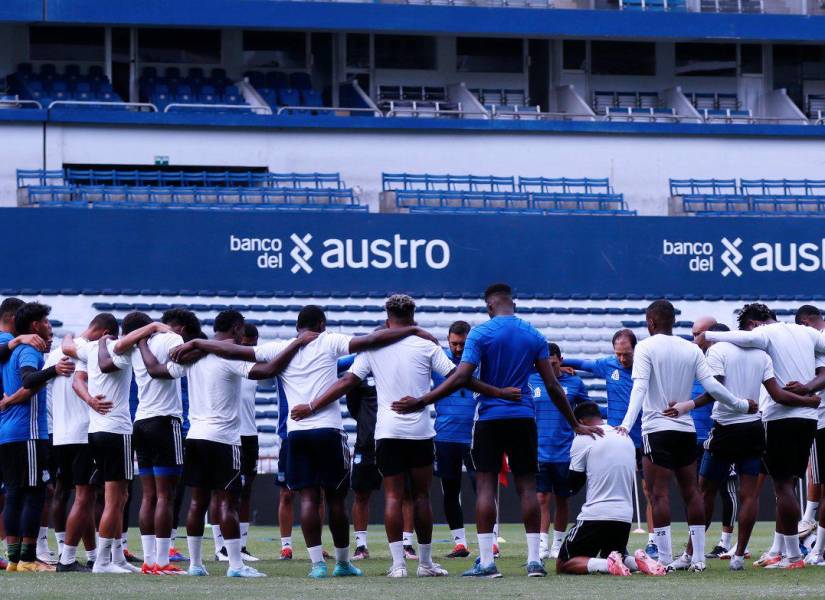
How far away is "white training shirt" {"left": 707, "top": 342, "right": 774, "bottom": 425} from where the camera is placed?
11.1m

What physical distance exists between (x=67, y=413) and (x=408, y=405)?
9.20 ft

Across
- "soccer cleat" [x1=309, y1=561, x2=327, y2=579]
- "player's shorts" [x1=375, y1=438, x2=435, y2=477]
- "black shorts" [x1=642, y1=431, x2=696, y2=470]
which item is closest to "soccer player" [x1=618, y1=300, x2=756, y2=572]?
"black shorts" [x1=642, y1=431, x2=696, y2=470]

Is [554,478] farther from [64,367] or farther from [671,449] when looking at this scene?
[64,367]

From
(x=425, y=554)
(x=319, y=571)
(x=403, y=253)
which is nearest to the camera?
(x=319, y=571)

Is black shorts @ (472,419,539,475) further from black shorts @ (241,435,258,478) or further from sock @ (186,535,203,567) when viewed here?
black shorts @ (241,435,258,478)

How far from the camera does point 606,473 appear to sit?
10.5 metres

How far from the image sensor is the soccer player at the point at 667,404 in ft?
35.3

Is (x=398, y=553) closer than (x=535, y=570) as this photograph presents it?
No

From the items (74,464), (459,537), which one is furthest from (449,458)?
(74,464)

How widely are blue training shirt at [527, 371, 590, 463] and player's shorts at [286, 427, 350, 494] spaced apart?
2924 millimetres

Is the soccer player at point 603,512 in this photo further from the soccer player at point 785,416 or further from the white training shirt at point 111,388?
the white training shirt at point 111,388

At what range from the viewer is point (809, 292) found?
87.8ft

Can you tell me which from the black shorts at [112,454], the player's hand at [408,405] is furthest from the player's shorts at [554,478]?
the black shorts at [112,454]

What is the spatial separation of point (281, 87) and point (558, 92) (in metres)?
6.65
